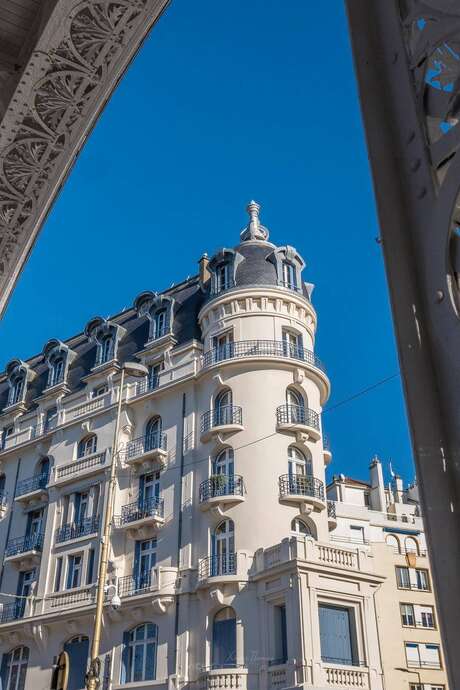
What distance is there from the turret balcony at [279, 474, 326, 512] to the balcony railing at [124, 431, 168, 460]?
5.22 m

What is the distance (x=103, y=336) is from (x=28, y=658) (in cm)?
1354

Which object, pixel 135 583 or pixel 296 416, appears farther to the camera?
pixel 296 416

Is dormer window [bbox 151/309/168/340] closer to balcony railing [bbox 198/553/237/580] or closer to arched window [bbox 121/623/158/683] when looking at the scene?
balcony railing [bbox 198/553/237/580]

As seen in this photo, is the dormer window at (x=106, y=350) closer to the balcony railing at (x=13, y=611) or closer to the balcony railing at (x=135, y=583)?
the balcony railing at (x=135, y=583)

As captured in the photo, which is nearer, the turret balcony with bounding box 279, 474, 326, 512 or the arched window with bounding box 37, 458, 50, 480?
the turret balcony with bounding box 279, 474, 326, 512

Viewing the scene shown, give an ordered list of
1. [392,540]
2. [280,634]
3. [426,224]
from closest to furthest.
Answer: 1. [426,224]
2. [280,634]
3. [392,540]

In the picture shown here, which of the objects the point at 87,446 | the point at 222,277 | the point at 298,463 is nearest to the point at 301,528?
the point at 298,463

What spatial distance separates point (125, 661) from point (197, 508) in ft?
18.0

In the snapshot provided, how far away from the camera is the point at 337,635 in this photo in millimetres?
21125

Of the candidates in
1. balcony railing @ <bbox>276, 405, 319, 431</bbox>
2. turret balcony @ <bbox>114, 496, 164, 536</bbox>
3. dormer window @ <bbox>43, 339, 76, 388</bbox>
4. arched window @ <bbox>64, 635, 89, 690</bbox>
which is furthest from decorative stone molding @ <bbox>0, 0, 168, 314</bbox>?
dormer window @ <bbox>43, 339, 76, 388</bbox>

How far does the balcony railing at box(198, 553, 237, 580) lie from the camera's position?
881 inches

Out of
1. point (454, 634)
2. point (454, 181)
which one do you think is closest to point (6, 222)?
point (454, 181)

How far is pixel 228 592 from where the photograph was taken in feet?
72.5

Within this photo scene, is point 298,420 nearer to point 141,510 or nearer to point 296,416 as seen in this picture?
point 296,416
